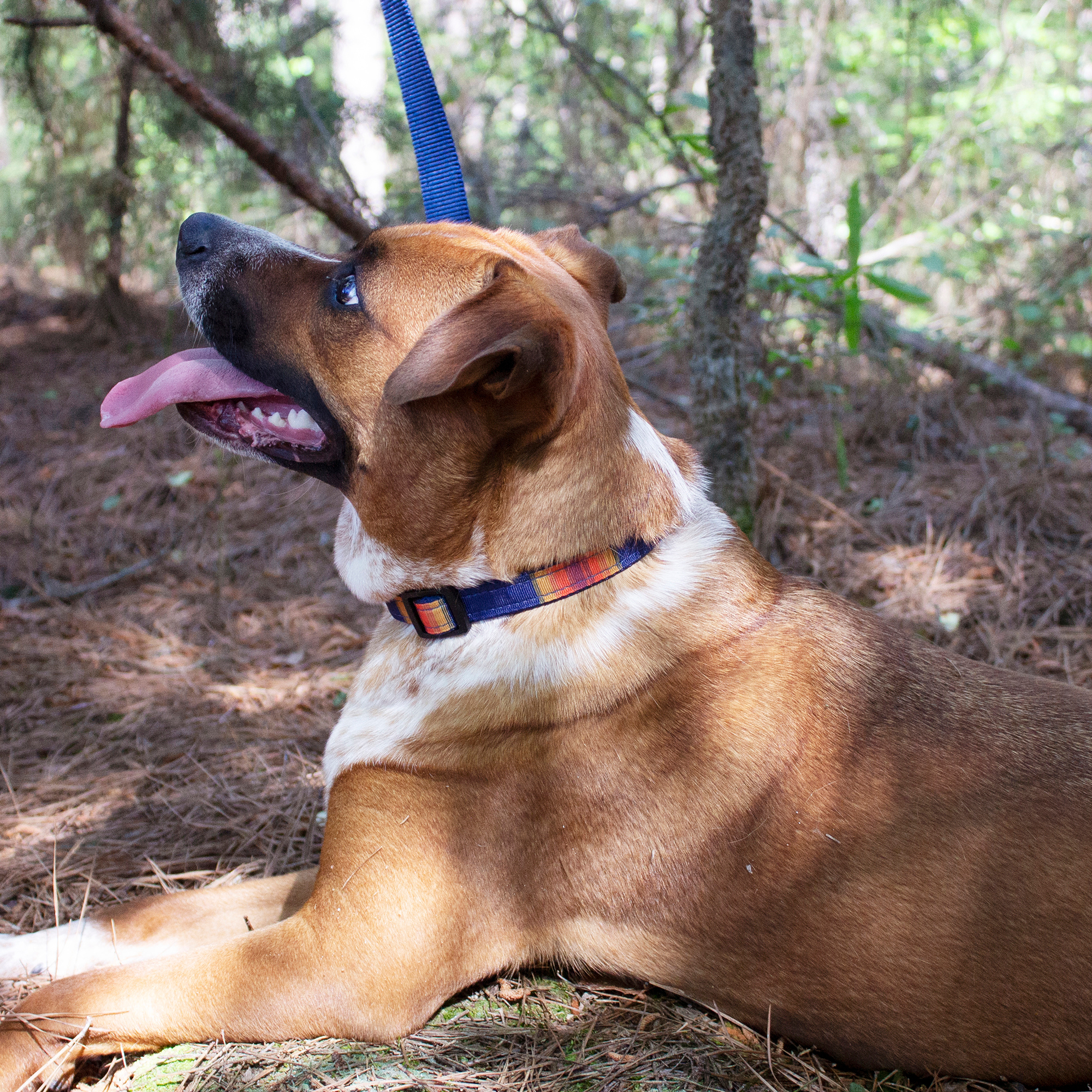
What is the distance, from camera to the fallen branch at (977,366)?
6.21 meters

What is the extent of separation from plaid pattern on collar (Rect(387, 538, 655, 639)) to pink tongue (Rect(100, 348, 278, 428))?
73 cm

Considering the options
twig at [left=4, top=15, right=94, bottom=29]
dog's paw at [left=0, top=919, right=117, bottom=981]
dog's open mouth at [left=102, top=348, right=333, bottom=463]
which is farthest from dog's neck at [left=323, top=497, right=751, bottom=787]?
twig at [left=4, top=15, right=94, bottom=29]

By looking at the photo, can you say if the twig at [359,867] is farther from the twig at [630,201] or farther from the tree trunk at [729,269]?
the twig at [630,201]

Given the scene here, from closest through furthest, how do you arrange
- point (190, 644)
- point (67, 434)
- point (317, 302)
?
point (317, 302) → point (190, 644) → point (67, 434)

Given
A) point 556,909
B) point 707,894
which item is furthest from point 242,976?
point 707,894

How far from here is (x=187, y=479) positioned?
18.6 feet

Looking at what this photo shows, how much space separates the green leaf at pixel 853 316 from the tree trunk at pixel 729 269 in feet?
2.57

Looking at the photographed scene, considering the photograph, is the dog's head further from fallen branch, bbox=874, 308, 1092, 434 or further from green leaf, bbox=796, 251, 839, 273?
fallen branch, bbox=874, 308, 1092, 434

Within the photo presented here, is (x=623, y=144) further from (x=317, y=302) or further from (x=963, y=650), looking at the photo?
(x=317, y=302)

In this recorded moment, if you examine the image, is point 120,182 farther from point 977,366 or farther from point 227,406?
point 977,366

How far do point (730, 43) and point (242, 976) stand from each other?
3.68m

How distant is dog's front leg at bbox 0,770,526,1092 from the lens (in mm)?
1994

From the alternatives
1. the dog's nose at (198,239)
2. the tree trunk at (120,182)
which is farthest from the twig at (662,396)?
the tree trunk at (120,182)

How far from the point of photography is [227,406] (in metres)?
2.46
